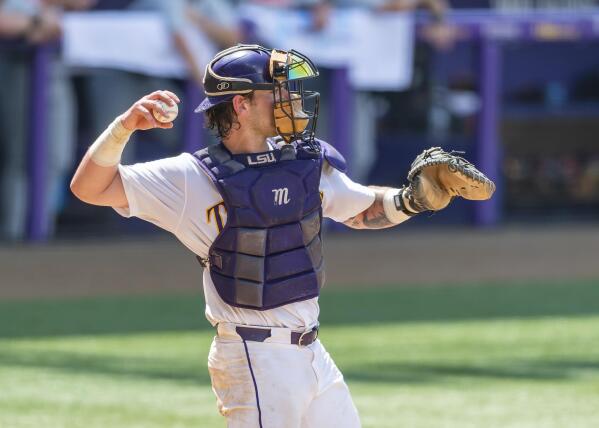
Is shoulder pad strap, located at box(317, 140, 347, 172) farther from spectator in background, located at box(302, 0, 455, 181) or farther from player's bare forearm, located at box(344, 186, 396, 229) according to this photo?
spectator in background, located at box(302, 0, 455, 181)

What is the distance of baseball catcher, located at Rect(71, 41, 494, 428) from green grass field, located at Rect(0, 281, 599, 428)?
5.74ft

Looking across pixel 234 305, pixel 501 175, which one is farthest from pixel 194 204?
pixel 501 175

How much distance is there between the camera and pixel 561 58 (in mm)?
14383

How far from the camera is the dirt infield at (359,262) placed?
9.66 m

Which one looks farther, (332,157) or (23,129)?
(23,129)

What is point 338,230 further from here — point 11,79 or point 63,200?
point 11,79

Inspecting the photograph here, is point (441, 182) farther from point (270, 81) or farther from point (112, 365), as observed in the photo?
point (112, 365)

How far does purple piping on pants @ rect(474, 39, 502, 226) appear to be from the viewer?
12562 mm

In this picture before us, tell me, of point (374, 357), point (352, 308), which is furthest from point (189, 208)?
point (352, 308)

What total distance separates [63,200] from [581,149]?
5.76 m

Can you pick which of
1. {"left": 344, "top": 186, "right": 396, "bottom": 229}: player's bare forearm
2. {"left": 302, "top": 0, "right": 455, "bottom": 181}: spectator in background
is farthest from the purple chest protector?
{"left": 302, "top": 0, "right": 455, "bottom": 181}: spectator in background

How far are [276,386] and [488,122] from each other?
940cm

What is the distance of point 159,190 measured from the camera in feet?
12.1

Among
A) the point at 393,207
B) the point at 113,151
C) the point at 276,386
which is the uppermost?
the point at 113,151
